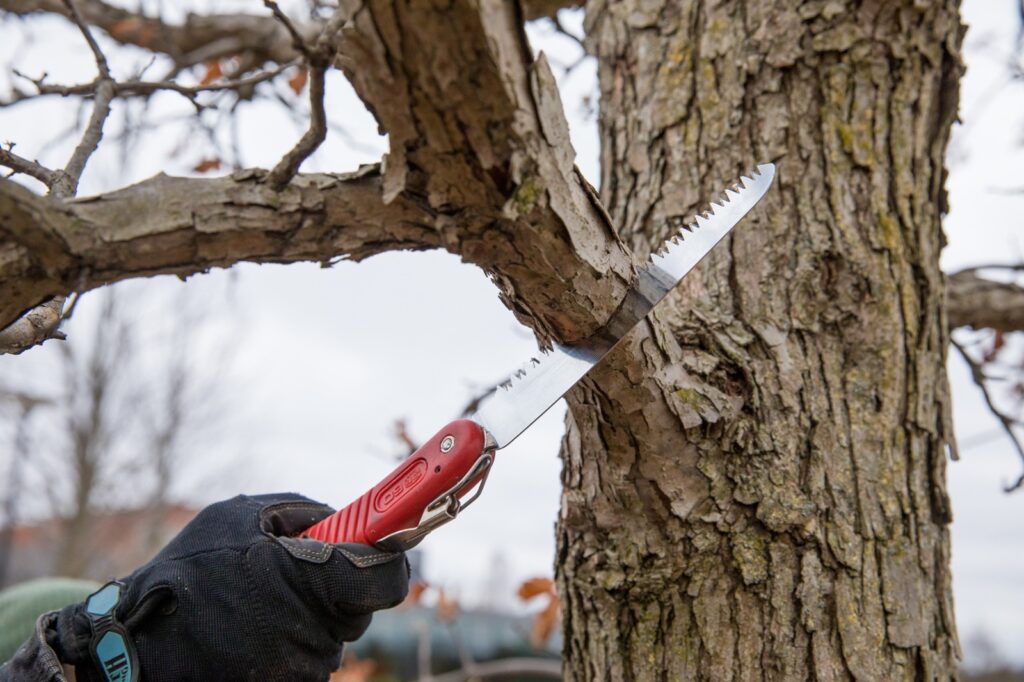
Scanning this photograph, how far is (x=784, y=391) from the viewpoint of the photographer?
153 centimetres

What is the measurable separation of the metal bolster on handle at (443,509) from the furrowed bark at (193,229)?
350 mm

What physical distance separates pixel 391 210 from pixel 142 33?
242 cm

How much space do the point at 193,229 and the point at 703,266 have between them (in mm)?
1082

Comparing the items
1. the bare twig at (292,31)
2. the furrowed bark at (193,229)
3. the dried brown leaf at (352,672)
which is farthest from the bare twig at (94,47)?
the dried brown leaf at (352,672)

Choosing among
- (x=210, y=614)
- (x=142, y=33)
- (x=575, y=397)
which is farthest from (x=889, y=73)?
(x=142, y=33)


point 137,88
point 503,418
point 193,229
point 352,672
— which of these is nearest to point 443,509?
point 503,418

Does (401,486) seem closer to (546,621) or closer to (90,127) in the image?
(90,127)

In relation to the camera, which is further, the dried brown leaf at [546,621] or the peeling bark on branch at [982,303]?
the dried brown leaf at [546,621]

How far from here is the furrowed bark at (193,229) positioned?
3.09ft

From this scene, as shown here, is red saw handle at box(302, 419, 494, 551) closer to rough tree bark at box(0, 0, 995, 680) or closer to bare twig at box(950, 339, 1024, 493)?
rough tree bark at box(0, 0, 995, 680)

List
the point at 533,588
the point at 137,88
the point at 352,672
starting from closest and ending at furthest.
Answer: the point at 137,88
the point at 533,588
the point at 352,672

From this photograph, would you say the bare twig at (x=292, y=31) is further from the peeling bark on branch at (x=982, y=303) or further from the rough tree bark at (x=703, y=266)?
the peeling bark on branch at (x=982, y=303)

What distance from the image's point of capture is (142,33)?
2922 mm

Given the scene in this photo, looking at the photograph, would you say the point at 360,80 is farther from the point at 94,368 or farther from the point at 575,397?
the point at 94,368
